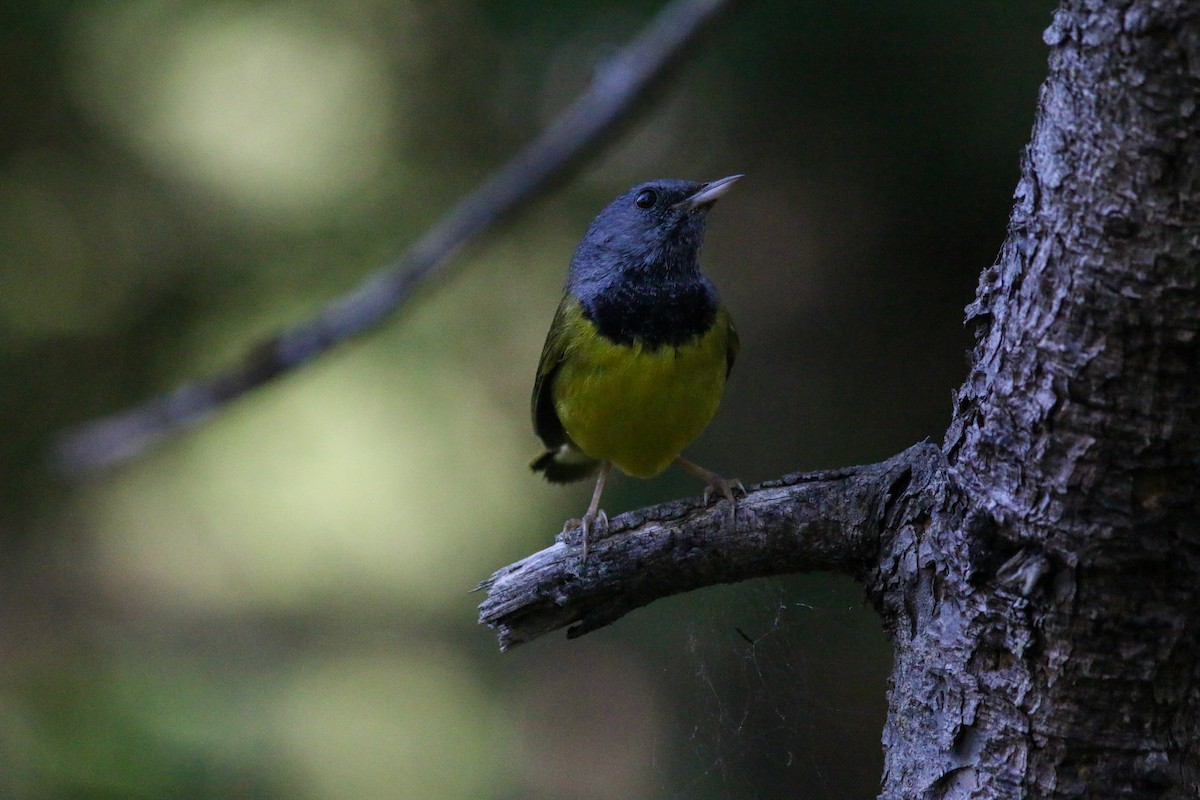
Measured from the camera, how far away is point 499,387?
22.3ft

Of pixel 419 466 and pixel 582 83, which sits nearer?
pixel 582 83

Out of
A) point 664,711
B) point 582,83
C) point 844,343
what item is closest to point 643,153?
point 582,83

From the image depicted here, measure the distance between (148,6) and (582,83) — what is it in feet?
7.43

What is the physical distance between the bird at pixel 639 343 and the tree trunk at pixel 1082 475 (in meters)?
1.15

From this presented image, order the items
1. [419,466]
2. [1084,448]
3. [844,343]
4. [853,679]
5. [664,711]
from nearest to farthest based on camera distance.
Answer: [1084,448], [853,679], [844,343], [664,711], [419,466]

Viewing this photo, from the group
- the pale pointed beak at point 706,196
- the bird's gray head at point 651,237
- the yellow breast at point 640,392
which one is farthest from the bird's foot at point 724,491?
the pale pointed beak at point 706,196

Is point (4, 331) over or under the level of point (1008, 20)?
over

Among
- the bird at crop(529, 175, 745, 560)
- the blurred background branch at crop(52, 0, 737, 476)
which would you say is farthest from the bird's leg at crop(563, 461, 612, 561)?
the blurred background branch at crop(52, 0, 737, 476)

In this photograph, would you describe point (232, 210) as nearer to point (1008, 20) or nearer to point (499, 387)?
point (499, 387)

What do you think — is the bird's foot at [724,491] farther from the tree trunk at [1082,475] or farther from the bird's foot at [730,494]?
the tree trunk at [1082,475]

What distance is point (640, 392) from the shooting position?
3316mm

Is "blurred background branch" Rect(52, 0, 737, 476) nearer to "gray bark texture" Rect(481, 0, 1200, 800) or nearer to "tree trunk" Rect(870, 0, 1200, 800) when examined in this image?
"gray bark texture" Rect(481, 0, 1200, 800)

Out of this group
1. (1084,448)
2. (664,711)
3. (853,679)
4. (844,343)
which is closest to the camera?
(1084,448)

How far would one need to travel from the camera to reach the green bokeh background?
14.4 ft
